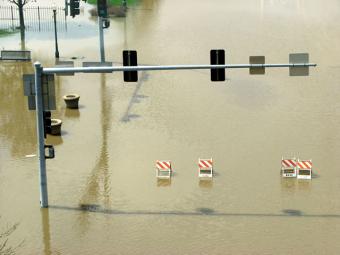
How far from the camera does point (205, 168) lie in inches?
973

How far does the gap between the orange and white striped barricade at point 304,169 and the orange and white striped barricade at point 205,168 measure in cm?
343

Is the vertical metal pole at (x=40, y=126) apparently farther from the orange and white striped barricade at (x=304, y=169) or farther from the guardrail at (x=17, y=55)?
the guardrail at (x=17, y=55)

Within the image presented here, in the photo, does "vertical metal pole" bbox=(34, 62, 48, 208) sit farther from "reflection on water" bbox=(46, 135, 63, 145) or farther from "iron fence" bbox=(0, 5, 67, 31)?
"iron fence" bbox=(0, 5, 67, 31)

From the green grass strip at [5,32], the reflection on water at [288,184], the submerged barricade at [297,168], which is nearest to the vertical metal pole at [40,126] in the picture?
the reflection on water at [288,184]

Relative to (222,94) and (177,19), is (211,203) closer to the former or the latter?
(222,94)

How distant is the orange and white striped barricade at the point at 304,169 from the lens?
80.3 ft

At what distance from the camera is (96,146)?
92.6ft

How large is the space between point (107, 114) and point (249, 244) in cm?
1541

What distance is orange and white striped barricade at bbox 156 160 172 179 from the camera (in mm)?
24562

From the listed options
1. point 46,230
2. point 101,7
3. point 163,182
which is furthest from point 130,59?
point 101,7

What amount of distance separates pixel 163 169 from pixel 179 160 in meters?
2.03

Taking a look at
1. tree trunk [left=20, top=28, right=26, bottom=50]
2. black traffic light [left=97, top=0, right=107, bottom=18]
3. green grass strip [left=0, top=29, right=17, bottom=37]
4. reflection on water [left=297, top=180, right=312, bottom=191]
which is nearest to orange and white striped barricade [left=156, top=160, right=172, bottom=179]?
reflection on water [left=297, top=180, right=312, bottom=191]

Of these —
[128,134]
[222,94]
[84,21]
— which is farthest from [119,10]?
[128,134]

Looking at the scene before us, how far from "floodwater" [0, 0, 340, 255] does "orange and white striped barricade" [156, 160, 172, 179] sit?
368mm
